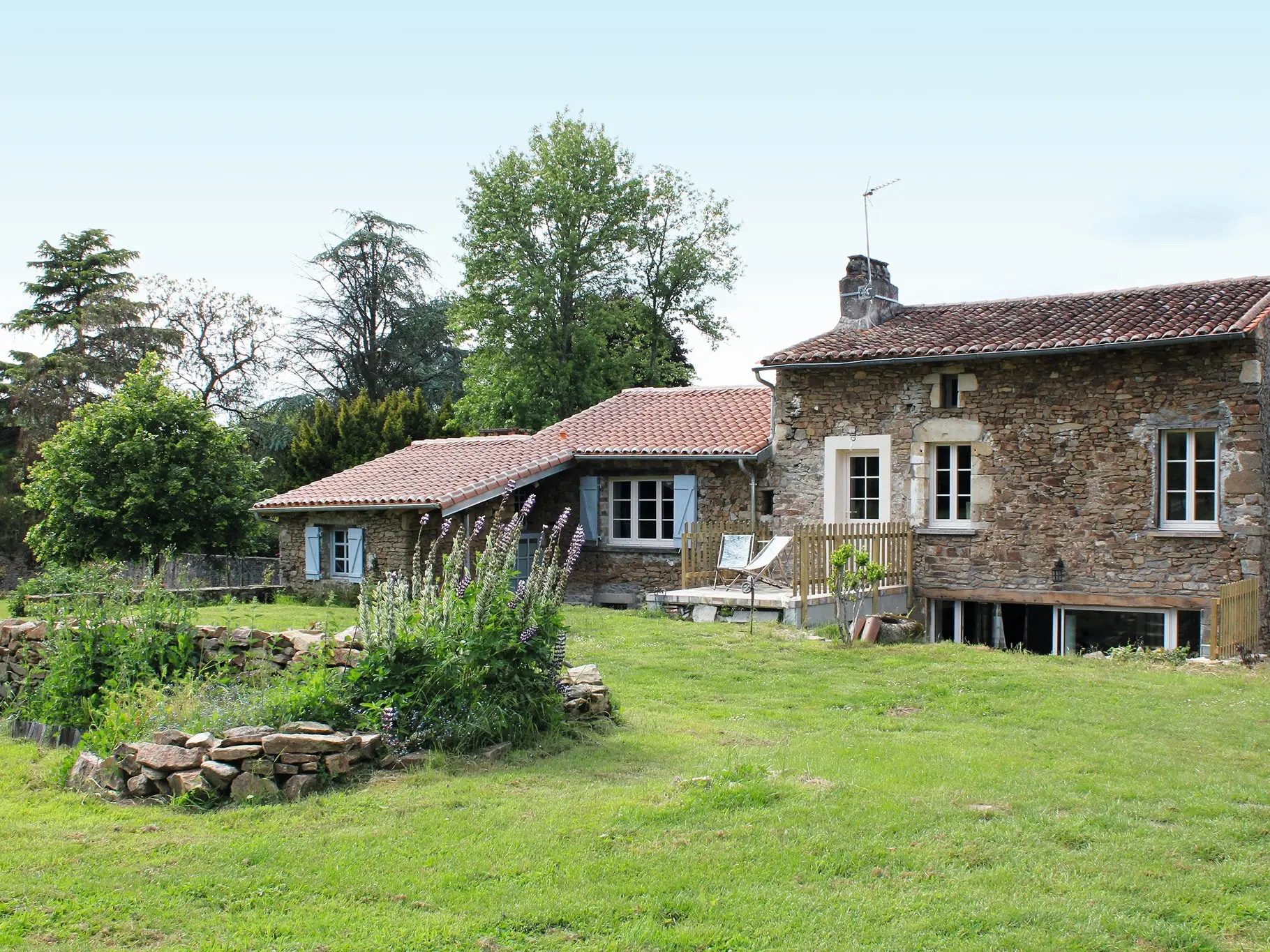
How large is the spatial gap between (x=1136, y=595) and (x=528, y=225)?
22481mm

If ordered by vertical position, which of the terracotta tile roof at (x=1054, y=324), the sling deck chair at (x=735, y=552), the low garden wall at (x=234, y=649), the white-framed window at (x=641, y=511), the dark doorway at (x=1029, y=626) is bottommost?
the dark doorway at (x=1029, y=626)

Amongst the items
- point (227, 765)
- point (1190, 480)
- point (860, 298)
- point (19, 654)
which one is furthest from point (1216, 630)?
point (19, 654)

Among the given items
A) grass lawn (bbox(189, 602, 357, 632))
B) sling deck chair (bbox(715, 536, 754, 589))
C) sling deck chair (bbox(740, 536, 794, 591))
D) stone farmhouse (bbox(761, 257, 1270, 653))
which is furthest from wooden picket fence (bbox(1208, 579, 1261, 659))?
grass lawn (bbox(189, 602, 357, 632))

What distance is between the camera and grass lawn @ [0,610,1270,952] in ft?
15.0

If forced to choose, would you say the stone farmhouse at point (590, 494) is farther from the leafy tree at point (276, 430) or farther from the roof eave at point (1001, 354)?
the leafy tree at point (276, 430)

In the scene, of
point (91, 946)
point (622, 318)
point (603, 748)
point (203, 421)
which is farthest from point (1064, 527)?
point (622, 318)

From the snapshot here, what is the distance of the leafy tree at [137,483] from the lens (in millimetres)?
22219

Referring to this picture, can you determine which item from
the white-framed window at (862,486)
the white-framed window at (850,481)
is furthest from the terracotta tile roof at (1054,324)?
the white-framed window at (862,486)

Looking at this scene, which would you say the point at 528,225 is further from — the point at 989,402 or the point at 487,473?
the point at 989,402

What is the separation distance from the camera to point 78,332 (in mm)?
35438

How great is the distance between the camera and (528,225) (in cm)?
3325

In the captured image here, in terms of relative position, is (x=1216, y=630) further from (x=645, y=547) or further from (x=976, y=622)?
(x=645, y=547)

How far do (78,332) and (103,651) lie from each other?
30678 mm

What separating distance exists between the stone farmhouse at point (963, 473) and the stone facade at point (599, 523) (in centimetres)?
4
